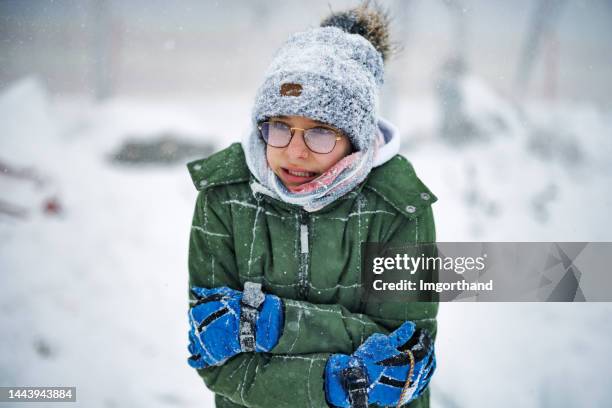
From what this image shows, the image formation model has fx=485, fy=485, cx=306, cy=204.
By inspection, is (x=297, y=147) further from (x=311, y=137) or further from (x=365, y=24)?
(x=365, y=24)

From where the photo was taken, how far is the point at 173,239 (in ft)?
15.8

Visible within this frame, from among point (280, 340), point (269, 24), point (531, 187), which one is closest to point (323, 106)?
point (280, 340)

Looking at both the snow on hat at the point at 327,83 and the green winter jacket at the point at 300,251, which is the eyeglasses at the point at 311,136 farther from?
the green winter jacket at the point at 300,251

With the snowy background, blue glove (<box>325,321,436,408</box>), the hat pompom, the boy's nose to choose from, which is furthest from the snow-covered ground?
blue glove (<box>325,321,436,408</box>)

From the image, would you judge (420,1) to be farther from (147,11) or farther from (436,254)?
(436,254)

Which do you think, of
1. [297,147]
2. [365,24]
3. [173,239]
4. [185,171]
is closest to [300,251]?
[297,147]

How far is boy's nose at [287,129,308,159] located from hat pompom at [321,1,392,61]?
0.54 metres

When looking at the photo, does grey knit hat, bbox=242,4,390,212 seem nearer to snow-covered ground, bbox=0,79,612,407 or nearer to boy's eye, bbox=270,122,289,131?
boy's eye, bbox=270,122,289,131

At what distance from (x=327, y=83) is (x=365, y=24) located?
1.54 feet

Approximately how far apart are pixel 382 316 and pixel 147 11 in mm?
6621

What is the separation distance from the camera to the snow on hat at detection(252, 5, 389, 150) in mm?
1535

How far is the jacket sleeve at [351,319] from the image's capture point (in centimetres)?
160

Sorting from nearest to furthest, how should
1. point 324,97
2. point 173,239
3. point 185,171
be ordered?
point 324,97
point 173,239
point 185,171

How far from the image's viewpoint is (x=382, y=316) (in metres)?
1.70
